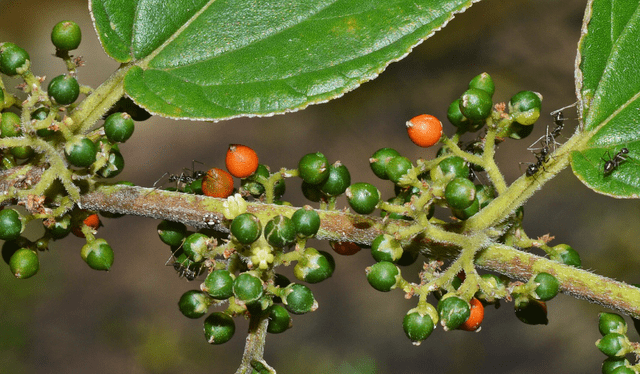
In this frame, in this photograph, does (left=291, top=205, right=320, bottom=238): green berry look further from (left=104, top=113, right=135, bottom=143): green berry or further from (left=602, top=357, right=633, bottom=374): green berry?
(left=602, top=357, right=633, bottom=374): green berry

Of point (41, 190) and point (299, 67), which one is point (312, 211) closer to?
point (299, 67)

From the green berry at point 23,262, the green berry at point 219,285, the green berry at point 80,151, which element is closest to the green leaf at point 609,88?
the green berry at point 219,285

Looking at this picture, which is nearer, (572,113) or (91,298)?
(572,113)

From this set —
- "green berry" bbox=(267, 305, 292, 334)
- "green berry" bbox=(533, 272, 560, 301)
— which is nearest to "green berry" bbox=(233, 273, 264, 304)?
"green berry" bbox=(267, 305, 292, 334)

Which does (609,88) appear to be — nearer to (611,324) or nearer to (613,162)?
(613,162)

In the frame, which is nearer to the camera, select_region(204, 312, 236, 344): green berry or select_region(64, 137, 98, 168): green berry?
select_region(64, 137, 98, 168): green berry

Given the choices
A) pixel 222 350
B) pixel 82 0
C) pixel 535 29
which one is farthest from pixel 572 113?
pixel 82 0

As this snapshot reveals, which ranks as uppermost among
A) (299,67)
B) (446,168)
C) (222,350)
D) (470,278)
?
(299,67)
